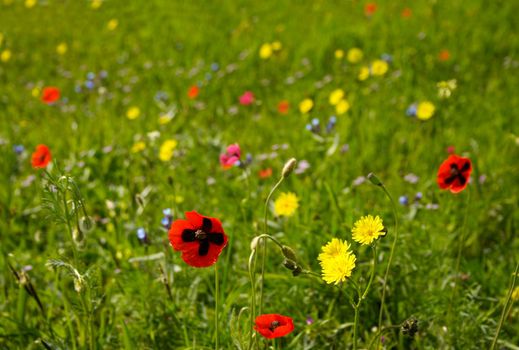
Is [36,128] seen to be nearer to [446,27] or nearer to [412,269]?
[412,269]

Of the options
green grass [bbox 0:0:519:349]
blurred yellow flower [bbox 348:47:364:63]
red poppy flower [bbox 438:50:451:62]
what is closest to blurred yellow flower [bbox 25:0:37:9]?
green grass [bbox 0:0:519:349]

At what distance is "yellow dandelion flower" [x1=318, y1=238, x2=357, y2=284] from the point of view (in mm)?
1146

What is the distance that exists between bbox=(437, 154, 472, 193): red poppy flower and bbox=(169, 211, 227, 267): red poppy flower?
761 mm

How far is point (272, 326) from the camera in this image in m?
1.21

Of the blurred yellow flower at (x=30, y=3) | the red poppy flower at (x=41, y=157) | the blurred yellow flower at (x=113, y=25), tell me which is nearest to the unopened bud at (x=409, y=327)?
the red poppy flower at (x=41, y=157)

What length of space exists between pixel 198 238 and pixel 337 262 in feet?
1.17

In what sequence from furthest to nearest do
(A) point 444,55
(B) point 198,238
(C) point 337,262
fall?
(A) point 444,55 < (B) point 198,238 < (C) point 337,262

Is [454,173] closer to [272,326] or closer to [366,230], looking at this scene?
[366,230]

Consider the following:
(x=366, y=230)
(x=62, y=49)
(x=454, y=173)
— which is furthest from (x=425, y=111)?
(x=62, y=49)

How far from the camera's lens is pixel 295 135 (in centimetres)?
301

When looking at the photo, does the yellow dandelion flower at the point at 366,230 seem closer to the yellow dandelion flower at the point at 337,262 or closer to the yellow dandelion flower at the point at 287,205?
the yellow dandelion flower at the point at 337,262

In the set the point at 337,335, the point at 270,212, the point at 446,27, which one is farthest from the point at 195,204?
the point at 446,27

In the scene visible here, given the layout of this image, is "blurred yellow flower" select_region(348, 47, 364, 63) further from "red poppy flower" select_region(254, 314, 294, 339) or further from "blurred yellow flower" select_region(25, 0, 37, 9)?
"blurred yellow flower" select_region(25, 0, 37, 9)

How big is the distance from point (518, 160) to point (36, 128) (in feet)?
10.3
